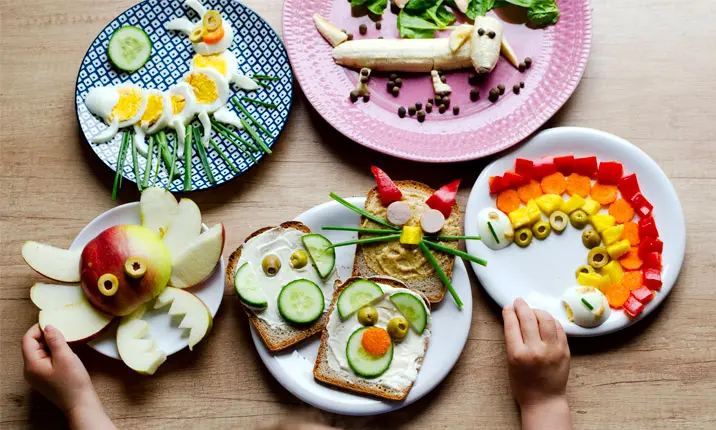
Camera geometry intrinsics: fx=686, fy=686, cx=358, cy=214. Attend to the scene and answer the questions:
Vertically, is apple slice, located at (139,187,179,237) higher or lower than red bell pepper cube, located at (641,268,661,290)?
higher

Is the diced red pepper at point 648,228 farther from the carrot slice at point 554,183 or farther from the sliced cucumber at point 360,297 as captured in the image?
the sliced cucumber at point 360,297

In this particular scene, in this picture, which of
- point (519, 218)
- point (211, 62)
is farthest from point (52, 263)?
point (519, 218)

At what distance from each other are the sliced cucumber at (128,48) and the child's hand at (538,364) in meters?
1.94

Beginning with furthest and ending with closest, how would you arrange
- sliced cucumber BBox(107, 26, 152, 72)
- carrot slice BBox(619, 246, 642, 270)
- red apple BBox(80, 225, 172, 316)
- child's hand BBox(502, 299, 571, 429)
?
sliced cucumber BBox(107, 26, 152, 72) → carrot slice BBox(619, 246, 642, 270) → child's hand BBox(502, 299, 571, 429) → red apple BBox(80, 225, 172, 316)

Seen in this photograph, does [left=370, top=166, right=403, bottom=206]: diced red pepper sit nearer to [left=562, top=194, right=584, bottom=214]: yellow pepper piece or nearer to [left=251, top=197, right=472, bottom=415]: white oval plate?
[left=251, top=197, right=472, bottom=415]: white oval plate

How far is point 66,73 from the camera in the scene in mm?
3156

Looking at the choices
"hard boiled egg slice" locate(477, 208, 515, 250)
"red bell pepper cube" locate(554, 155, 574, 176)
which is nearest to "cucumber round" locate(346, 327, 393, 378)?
"hard boiled egg slice" locate(477, 208, 515, 250)

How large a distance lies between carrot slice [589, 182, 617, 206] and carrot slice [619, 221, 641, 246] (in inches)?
5.3

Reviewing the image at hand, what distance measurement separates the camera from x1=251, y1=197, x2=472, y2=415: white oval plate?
2.79 meters

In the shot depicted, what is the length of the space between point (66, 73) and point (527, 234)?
221cm

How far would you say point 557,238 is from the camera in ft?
9.80

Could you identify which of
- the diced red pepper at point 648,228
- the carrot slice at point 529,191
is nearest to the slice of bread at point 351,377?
the carrot slice at point 529,191

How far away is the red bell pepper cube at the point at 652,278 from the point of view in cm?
285

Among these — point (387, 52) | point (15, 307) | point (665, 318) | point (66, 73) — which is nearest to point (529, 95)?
point (387, 52)
